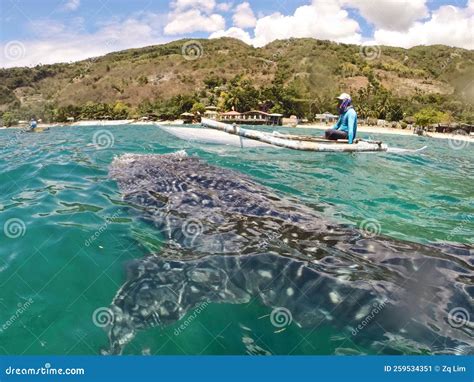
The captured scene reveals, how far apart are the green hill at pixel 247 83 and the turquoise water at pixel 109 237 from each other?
232ft

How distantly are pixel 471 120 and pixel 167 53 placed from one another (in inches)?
5762

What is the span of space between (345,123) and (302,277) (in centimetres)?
1520

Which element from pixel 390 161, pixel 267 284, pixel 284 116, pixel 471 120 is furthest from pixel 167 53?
pixel 267 284

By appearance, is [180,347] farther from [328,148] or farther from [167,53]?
[167,53]

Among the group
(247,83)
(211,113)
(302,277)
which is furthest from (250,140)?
(247,83)

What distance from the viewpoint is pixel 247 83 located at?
121188 mm

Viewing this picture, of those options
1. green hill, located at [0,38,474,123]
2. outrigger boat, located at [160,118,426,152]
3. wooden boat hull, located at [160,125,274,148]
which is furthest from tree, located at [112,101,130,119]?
outrigger boat, located at [160,118,426,152]

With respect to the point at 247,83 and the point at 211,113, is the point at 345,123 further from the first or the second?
the point at 247,83

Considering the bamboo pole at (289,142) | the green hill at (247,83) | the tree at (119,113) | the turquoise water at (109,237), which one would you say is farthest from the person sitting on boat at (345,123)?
the tree at (119,113)

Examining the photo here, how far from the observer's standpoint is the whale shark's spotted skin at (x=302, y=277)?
3.90m

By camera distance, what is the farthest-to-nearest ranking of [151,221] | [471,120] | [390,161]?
[471,120], [390,161], [151,221]

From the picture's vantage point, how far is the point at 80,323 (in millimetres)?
4137

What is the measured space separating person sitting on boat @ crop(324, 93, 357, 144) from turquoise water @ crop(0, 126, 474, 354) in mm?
3405

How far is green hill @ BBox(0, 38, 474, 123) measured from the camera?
3546 inches
